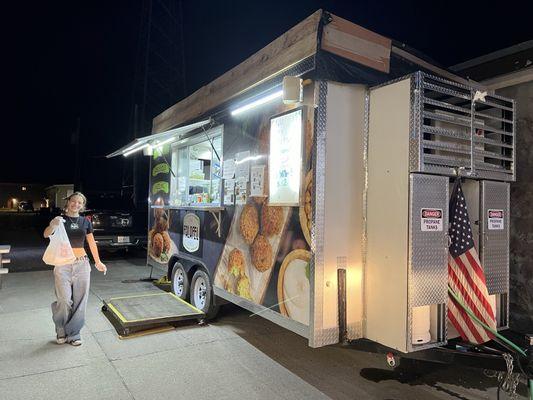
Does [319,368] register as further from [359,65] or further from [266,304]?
[359,65]

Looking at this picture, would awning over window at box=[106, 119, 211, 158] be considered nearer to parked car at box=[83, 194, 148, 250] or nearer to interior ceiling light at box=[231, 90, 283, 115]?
interior ceiling light at box=[231, 90, 283, 115]

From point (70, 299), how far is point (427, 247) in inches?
160

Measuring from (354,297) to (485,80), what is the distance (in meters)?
3.70

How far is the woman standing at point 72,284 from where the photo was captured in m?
4.88

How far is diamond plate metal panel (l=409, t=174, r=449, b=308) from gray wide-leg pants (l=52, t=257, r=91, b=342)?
379 cm

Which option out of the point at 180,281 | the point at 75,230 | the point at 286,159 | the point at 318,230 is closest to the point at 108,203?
the point at 180,281

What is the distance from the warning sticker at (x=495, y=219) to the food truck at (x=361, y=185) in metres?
0.01

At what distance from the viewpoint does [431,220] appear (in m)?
3.63

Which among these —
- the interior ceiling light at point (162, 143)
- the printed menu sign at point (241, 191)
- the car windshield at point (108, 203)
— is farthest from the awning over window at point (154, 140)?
the car windshield at point (108, 203)

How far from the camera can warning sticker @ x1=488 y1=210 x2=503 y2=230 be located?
13.8ft

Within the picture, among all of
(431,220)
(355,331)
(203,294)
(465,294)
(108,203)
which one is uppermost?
(108,203)

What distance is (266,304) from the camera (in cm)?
450

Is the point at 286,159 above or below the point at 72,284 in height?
above

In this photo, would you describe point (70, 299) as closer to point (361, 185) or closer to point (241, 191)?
point (241, 191)
